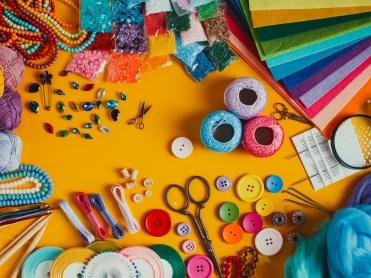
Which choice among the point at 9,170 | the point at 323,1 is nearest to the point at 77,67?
the point at 9,170

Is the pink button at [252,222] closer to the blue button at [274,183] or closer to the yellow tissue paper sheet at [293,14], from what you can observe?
the blue button at [274,183]

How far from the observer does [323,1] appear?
138 centimetres

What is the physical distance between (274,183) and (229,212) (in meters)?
0.13

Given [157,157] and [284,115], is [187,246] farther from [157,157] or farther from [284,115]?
[284,115]

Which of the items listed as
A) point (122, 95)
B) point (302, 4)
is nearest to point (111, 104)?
point (122, 95)

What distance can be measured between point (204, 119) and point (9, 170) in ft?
1.44

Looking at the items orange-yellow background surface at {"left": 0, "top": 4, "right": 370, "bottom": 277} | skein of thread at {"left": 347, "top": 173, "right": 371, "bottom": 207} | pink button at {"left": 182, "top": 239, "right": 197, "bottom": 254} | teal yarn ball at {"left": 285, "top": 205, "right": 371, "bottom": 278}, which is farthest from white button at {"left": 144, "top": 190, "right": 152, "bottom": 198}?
skein of thread at {"left": 347, "top": 173, "right": 371, "bottom": 207}

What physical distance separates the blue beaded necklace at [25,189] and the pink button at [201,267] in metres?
0.37

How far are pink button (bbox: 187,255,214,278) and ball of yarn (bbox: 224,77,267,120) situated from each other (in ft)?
1.12

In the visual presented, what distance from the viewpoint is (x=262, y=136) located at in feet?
4.64

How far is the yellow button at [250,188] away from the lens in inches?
57.7

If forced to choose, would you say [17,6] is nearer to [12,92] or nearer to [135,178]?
[12,92]

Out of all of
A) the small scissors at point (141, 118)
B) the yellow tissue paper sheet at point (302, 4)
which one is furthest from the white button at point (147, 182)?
the yellow tissue paper sheet at point (302, 4)

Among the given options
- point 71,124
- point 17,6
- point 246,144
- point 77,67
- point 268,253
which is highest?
point 17,6
